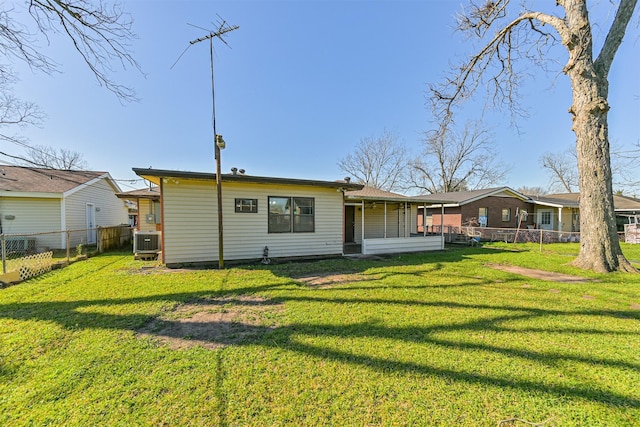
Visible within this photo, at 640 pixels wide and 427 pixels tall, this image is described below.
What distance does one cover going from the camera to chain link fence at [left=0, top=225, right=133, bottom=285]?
5754 mm

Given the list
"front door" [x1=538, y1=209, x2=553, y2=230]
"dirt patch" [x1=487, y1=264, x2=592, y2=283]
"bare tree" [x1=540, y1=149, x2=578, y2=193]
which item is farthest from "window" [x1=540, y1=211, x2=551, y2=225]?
"bare tree" [x1=540, y1=149, x2=578, y2=193]

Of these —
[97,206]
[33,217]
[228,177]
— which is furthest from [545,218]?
A: [33,217]

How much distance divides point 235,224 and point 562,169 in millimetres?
47982

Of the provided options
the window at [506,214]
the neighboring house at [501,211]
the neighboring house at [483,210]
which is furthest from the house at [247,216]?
the window at [506,214]

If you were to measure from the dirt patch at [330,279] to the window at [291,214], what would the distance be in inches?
98.6

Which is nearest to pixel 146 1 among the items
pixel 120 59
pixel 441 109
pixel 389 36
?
pixel 120 59

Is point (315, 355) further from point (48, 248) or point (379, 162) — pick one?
point (379, 162)

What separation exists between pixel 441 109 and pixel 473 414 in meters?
12.0

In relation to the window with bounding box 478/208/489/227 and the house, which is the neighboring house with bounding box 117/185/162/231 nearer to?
the house

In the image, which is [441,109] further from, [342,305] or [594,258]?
[342,305]

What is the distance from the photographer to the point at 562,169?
36.3m

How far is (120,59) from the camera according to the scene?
5270 millimetres

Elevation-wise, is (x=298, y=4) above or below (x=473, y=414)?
above

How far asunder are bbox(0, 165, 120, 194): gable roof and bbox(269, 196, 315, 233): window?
9.44 metres
